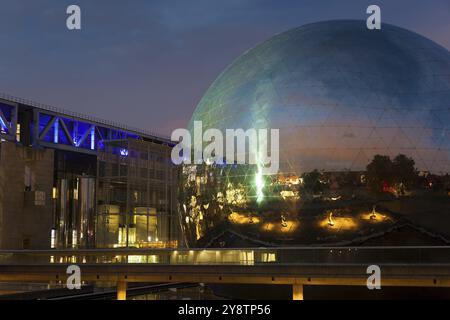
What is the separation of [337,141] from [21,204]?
36.6m

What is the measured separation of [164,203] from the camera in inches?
2106

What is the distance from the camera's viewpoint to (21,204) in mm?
50062

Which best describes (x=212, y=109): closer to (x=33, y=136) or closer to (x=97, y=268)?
(x=97, y=268)

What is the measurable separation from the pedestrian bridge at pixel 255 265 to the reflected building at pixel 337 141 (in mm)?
955

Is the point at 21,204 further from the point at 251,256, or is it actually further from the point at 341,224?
the point at 341,224

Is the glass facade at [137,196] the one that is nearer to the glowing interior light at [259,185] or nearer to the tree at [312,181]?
the glowing interior light at [259,185]

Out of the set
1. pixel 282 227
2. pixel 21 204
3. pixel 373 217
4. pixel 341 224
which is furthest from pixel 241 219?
pixel 21 204

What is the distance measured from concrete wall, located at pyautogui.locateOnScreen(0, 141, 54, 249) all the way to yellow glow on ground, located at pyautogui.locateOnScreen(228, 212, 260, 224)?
31844 millimetres

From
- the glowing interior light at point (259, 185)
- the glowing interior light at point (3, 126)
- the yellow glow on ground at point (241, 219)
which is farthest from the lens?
the glowing interior light at point (3, 126)

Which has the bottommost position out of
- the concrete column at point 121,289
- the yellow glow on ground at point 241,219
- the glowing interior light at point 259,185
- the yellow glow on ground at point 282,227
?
the concrete column at point 121,289

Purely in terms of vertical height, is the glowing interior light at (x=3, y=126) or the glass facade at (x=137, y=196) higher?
the glowing interior light at (x=3, y=126)

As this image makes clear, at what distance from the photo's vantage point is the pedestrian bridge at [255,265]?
709 inches

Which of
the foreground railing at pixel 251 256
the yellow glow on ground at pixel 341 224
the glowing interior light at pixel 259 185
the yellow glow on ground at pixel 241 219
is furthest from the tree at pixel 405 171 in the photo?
the yellow glow on ground at pixel 241 219

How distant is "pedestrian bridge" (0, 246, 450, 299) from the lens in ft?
59.1
